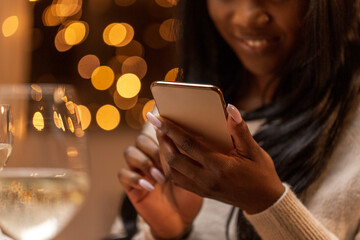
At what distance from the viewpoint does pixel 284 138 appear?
1.01 m

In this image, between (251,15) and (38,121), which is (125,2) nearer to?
(251,15)

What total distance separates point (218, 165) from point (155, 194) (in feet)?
1.13

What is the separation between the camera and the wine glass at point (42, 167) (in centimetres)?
48

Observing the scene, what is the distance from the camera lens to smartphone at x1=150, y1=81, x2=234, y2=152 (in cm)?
59

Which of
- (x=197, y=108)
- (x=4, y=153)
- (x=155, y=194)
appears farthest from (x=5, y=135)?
(x=155, y=194)

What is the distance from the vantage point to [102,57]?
2318 mm

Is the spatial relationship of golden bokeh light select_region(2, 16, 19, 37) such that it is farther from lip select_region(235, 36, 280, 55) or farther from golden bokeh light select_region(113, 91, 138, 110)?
lip select_region(235, 36, 280, 55)

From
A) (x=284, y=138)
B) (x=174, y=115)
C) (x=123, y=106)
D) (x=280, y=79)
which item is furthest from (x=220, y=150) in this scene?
(x=123, y=106)

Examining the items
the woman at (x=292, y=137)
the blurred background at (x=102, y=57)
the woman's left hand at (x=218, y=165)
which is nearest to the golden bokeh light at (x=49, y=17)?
the blurred background at (x=102, y=57)

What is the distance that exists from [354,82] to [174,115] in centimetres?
48

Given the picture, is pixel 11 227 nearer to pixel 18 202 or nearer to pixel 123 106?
pixel 18 202

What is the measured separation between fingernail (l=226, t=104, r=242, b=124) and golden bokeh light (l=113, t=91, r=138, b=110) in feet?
5.73

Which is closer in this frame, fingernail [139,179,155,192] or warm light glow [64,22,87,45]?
fingernail [139,179,155,192]

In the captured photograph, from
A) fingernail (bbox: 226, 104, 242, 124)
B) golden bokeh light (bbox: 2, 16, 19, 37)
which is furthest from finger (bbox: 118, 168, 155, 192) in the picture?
golden bokeh light (bbox: 2, 16, 19, 37)
